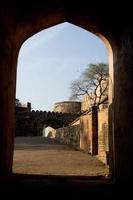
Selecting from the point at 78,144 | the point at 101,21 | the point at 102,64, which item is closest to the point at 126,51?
the point at 101,21

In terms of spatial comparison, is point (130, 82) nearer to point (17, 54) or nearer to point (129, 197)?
point (129, 197)

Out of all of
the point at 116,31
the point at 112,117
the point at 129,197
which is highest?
the point at 116,31

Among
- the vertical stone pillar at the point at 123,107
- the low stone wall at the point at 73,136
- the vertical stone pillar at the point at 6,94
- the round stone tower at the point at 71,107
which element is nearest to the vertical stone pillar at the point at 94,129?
the low stone wall at the point at 73,136

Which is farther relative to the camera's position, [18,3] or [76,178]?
[76,178]

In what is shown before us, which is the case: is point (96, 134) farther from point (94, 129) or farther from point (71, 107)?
point (71, 107)

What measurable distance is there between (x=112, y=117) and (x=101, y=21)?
221cm

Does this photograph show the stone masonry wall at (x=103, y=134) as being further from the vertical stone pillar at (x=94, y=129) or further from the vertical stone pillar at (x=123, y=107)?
the vertical stone pillar at (x=123, y=107)

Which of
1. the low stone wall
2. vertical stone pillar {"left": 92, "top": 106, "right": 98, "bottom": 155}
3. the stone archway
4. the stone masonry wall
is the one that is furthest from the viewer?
the low stone wall

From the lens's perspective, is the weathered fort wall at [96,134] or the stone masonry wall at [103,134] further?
the weathered fort wall at [96,134]

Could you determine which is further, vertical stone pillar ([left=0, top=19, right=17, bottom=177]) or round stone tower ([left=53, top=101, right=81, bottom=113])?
round stone tower ([left=53, top=101, right=81, bottom=113])

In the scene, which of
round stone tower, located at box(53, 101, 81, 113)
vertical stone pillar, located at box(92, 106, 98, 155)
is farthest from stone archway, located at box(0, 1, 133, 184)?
round stone tower, located at box(53, 101, 81, 113)

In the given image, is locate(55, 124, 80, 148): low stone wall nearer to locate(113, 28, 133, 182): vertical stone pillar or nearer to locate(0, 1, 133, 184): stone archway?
locate(0, 1, 133, 184): stone archway

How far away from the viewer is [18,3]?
25.3ft

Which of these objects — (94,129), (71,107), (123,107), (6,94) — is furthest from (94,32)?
(71,107)
